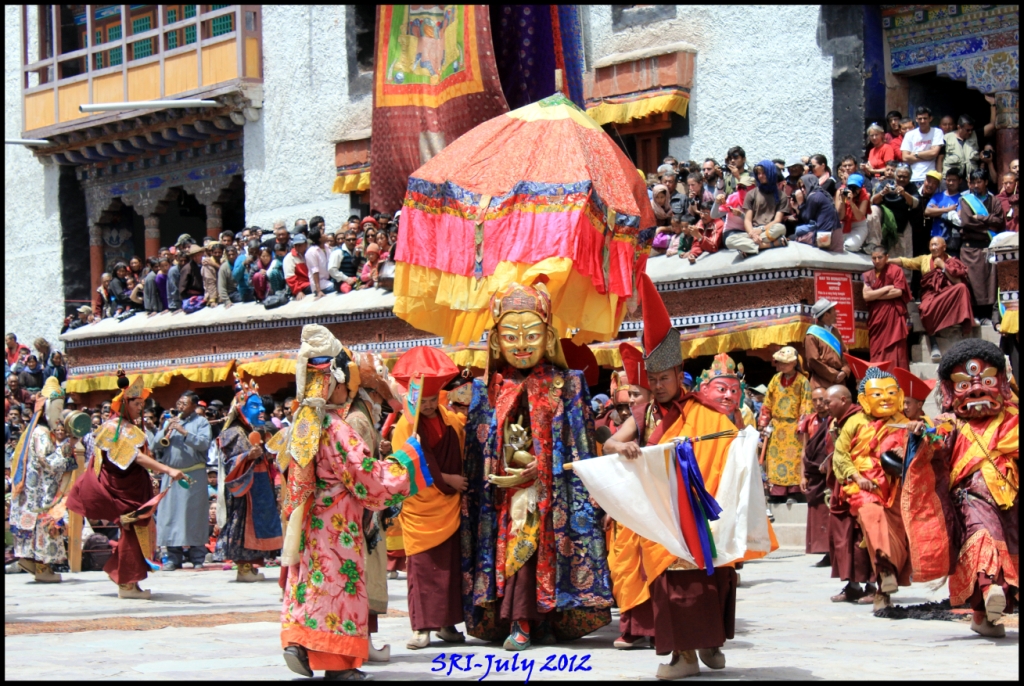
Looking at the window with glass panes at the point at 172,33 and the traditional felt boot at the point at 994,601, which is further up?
the window with glass panes at the point at 172,33

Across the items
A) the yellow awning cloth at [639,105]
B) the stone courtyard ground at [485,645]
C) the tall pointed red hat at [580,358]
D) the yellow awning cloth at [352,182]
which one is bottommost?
the stone courtyard ground at [485,645]

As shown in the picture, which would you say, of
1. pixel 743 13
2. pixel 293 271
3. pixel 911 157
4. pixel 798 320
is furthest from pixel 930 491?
pixel 293 271

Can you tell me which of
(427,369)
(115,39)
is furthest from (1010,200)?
(115,39)

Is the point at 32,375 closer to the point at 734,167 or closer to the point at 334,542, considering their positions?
the point at 734,167

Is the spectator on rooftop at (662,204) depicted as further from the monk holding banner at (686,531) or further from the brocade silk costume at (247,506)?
the monk holding banner at (686,531)

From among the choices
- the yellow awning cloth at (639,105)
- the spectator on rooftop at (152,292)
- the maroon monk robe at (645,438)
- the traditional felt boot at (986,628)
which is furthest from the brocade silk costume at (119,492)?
the spectator on rooftop at (152,292)

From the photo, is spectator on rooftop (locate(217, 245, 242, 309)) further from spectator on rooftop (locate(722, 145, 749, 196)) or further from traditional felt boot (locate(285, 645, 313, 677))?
traditional felt boot (locate(285, 645, 313, 677))

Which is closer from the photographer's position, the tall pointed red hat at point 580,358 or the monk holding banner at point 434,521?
the monk holding banner at point 434,521

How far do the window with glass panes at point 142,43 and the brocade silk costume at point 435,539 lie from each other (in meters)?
18.4

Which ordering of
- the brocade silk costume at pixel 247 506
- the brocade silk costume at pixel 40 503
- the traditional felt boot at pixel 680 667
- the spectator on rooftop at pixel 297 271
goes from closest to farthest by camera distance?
the traditional felt boot at pixel 680 667 → the brocade silk costume at pixel 247 506 → the brocade silk costume at pixel 40 503 → the spectator on rooftop at pixel 297 271

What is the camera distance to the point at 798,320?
526 inches

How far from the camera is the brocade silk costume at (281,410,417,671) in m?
6.07

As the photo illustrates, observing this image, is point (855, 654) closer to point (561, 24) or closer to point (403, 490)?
point (403, 490)

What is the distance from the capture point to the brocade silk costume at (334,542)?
6066 mm
